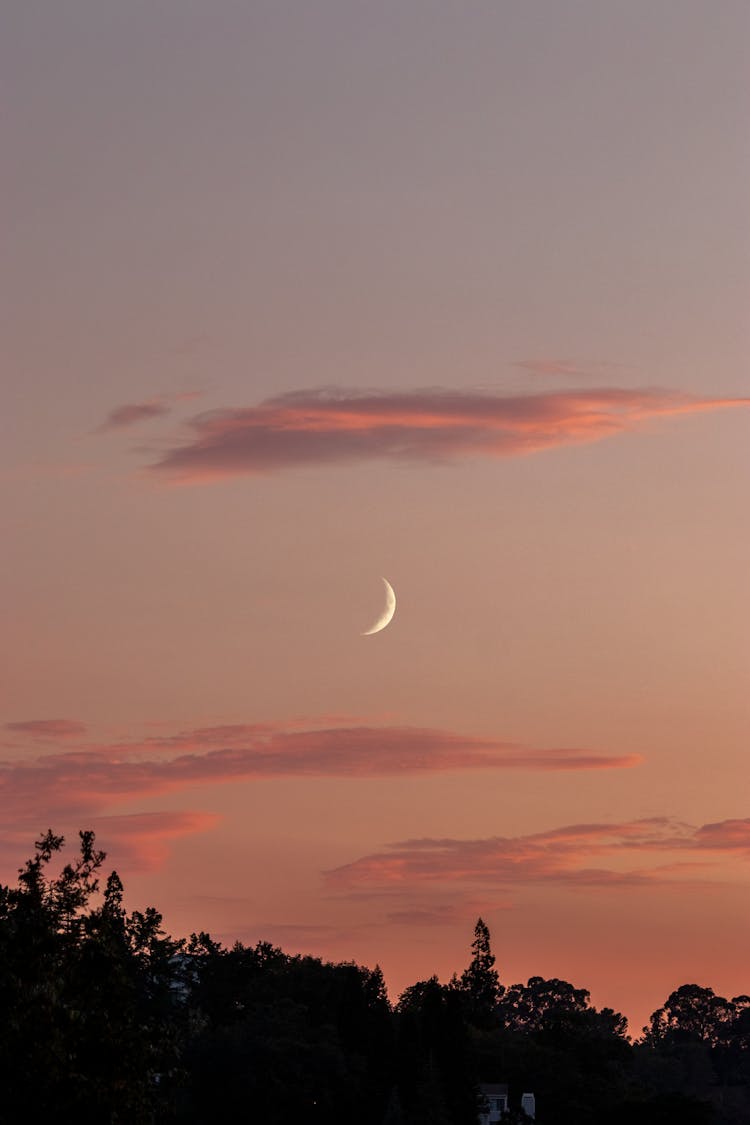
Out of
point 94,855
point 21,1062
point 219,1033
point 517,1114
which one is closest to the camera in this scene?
point 21,1062

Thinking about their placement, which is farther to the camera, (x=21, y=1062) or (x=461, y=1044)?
(x=461, y=1044)

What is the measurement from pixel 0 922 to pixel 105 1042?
4192 mm

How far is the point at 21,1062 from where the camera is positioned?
158 feet

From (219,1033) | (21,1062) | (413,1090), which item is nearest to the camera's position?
(21,1062)

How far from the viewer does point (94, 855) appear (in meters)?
51.9

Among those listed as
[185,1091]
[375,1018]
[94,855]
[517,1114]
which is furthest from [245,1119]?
[94,855]

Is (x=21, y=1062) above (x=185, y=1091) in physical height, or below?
below

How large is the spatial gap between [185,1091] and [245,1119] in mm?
6210

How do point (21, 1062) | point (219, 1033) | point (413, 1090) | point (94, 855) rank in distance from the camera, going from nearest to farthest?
point (21, 1062), point (94, 855), point (413, 1090), point (219, 1033)

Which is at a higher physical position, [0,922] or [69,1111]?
[0,922]

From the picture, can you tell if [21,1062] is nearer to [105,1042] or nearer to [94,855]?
[105,1042]

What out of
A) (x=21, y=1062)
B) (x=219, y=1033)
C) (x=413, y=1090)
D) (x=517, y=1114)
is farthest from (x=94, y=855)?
(x=517, y=1114)

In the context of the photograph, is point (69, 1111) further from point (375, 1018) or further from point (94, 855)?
point (375, 1018)

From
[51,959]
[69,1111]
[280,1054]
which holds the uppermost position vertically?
[280,1054]
